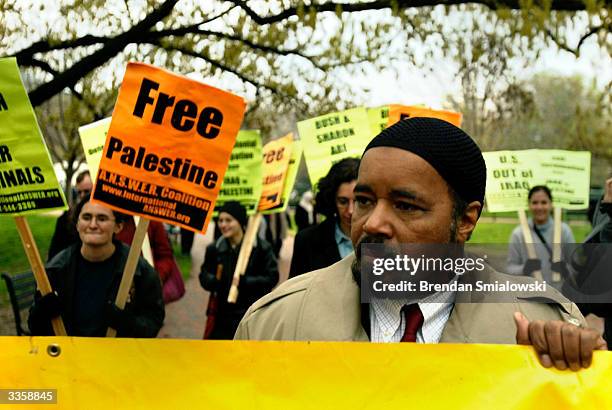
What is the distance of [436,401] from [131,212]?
5.75 ft

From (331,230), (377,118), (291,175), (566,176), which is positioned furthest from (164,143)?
(566,176)

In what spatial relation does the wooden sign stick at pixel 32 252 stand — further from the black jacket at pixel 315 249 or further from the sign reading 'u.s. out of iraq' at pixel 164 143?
the black jacket at pixel 315 249

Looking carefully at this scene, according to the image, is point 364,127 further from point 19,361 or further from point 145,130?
point 19,361

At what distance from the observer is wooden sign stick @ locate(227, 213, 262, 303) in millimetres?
6402

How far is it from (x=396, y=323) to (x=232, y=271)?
461 centimetres

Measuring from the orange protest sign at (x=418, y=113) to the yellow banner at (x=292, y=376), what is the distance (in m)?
3.33

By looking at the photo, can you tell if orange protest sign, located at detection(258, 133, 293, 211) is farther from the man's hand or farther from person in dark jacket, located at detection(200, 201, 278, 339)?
the man's hand

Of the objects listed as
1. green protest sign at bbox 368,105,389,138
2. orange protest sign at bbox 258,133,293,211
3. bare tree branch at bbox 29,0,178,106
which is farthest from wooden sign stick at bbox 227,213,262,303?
bare tree branch at bbox 29,0,178,106

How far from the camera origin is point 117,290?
427cm

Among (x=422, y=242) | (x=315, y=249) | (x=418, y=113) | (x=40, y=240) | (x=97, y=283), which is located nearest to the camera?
(x=422, y=242)

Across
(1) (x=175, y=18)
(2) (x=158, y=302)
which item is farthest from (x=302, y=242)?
(1) (x=175, y=18)

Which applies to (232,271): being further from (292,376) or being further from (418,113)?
(292,376)

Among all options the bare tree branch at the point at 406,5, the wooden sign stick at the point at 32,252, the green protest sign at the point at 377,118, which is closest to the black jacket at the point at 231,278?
the green protest sign at the point at 377,118

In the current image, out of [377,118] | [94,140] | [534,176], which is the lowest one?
[94,140]
